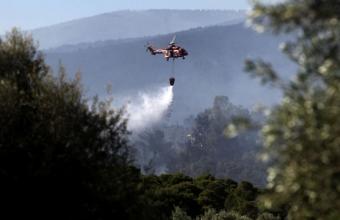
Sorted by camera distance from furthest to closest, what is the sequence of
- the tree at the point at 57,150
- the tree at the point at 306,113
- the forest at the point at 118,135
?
1. the tree at the point at 57,150
2. the forest at the point at 118,135
3. the tree at the point at 306,113

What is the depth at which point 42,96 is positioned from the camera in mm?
20578

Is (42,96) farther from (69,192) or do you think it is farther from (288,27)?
(288,27)

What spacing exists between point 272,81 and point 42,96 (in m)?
9.45

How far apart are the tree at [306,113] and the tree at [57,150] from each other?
828cm

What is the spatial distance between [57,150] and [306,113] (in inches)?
387

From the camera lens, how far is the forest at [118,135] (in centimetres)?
1197

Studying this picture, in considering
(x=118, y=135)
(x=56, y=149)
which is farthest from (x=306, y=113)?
(x=118, y=135)

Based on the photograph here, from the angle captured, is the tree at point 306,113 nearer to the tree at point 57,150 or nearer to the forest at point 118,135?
the forest at point 118,135

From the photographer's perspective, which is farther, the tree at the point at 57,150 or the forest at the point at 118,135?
the tree at the point at 57,150

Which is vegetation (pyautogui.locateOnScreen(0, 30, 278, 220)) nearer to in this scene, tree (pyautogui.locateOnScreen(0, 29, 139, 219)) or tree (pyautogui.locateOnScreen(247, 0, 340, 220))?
tree (pyautogui.locateOnScreen(0, 29, 139, 219))

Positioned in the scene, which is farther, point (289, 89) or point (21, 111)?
point (21, 111)

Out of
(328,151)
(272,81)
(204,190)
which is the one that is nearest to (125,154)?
(272,81)

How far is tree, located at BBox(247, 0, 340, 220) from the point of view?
462 inches

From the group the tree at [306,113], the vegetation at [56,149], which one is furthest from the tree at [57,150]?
the tree at [306,113]
